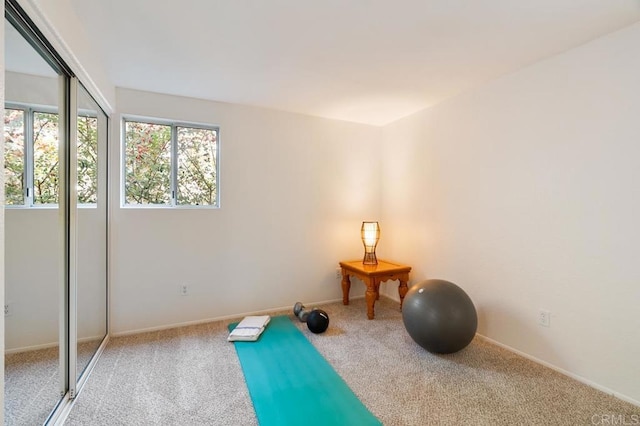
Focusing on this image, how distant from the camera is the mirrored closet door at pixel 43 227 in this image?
128 centimetres

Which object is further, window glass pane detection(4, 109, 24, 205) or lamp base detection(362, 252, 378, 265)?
lamp base detection(362, 252, 378, 265)

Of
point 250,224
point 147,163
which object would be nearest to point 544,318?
point 250,224

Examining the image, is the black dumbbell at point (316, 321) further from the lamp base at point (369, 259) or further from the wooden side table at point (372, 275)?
the lamp base at point (369, 259)

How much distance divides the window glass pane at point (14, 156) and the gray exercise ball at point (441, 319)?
257cm

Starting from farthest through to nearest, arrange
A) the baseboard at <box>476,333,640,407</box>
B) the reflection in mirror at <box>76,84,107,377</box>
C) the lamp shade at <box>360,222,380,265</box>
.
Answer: the lamp shade at <box>360,222,380,265</box>
the reflection in mirror at <box>76,84,107,377</box>
the baseboard at <box>476,333,640,407</box>

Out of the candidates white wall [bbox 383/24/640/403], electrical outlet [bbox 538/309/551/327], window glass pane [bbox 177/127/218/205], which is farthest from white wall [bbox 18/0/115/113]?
electrical outlet [bbox 538/309/551/327]

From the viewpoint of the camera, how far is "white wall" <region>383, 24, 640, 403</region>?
1813 mm

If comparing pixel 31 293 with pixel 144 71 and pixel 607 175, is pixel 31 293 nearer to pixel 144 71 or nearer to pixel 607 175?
pixel 144 71

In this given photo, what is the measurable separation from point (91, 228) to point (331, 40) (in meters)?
2.26

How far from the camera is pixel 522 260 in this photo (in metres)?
2.34

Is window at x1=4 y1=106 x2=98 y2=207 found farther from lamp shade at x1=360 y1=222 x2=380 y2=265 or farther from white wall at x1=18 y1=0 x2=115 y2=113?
lamp shade at x1=360 y1=222 x2=380 y2=265

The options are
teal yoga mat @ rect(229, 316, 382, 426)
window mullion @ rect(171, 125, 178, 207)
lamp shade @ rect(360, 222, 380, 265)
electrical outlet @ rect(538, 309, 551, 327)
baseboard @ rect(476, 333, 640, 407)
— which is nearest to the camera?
teal yoga mat @ rect(229, 316, 382, 426)

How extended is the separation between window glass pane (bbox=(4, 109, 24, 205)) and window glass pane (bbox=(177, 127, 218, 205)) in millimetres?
1655

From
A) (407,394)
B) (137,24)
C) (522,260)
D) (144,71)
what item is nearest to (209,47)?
(137,24)
